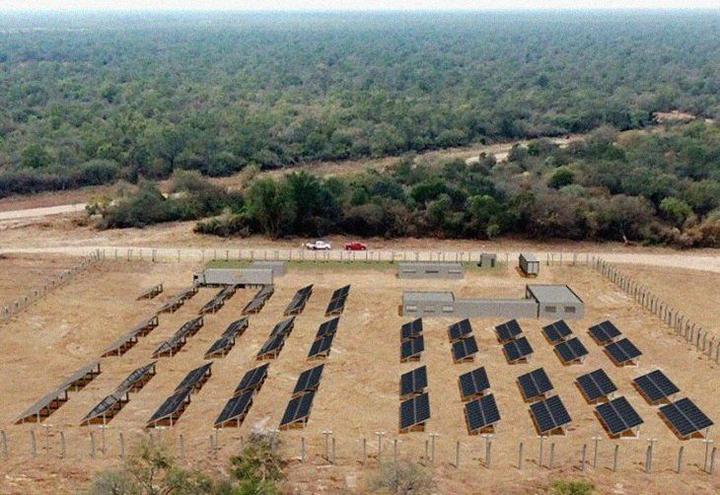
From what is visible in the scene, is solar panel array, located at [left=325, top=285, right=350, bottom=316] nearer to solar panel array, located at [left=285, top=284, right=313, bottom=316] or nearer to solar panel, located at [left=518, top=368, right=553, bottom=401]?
solar panel array, located at [left=285, top=284, right=313, bottom=316]

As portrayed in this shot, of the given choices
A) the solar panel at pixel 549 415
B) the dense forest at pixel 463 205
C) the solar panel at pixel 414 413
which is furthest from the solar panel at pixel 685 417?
the dense forest at pixel 463 205

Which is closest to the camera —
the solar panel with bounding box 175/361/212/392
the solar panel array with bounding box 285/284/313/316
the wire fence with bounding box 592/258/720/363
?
the solar panel with bounding box 175/361/212/392

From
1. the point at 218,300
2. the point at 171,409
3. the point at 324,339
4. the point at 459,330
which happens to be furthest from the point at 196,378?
the point at 459,330

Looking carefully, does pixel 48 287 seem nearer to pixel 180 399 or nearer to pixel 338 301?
pixel 338 301

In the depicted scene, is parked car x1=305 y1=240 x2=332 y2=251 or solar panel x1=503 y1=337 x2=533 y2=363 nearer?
solar panel x1=503 y1=337 x2=533 y2=363

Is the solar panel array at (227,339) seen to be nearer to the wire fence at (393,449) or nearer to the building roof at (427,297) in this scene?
the wire fence at (393,449)

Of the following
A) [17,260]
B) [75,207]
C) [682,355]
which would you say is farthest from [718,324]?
[75,207]

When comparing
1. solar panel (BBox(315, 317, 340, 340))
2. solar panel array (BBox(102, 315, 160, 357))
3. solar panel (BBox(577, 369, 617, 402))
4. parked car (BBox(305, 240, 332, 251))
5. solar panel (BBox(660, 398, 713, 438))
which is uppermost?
solar panel (BBox(660, 398, 713, 438))

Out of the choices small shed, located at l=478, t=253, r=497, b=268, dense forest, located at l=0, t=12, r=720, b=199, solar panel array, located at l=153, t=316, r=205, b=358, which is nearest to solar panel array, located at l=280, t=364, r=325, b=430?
solar panel array, located at l=153, t=316, r=205, b=358
